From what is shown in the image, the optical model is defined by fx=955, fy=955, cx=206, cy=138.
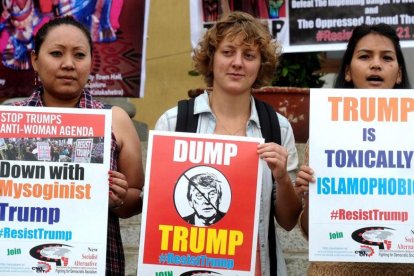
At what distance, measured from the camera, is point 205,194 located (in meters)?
3.71

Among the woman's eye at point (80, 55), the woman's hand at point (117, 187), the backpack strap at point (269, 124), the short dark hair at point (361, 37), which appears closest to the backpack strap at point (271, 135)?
the backpack strap at point (269, 124)

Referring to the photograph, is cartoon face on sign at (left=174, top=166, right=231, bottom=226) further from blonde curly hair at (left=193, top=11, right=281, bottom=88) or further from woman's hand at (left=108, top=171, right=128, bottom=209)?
blonde curly hair at (left=193, top=11, right=281, bottom=88)

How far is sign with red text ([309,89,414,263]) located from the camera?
12.2 feet

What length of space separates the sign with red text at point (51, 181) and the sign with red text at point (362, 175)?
0.84 metres

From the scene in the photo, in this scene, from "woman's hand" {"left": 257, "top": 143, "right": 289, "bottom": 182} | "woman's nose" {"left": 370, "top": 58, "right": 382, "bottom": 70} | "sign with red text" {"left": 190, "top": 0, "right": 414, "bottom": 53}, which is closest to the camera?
"woman's hand" {"left": 257, "top": 143, "right": 289, "bottom": 182}

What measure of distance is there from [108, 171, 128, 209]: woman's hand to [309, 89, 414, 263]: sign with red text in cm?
73

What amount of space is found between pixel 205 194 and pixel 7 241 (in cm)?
79

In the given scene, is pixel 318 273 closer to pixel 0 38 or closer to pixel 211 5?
pixel 211 5

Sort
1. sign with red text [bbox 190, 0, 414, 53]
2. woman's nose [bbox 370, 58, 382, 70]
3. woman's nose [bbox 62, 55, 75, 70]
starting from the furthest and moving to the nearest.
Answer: sign with red text [bbox 190, 0, 414, 53] < woman's nose [bbox 370, 58, 382, 70] < woman's nose [bbox 62, 55, 75, 70]

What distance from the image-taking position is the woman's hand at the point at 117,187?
3.68m

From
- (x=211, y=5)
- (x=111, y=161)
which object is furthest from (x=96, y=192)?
(x=211, y=5)

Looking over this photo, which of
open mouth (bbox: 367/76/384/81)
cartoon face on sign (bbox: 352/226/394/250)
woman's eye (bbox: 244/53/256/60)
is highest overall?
woman's eye (bbox: 244/53/256/60)

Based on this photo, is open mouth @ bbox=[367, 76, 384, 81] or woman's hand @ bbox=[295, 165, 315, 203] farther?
open mouth @ bbox=[367, 76, 384, 81]

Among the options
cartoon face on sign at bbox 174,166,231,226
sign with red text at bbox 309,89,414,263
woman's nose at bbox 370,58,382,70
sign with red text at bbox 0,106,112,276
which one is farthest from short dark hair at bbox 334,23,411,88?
sign with red text at bbox 0,106,112,276
